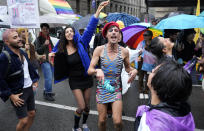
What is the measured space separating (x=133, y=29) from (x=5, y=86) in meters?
3.76

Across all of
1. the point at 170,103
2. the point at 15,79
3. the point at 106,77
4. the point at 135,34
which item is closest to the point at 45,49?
the point at 135,34

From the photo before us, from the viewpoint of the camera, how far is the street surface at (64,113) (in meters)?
4.06

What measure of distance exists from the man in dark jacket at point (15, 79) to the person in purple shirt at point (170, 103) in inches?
79.5

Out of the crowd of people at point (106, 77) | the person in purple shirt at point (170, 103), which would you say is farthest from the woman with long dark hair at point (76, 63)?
the person in purple shirt at point (170, 103)

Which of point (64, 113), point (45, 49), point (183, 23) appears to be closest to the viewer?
point (183, 23)

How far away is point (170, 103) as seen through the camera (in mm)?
1471

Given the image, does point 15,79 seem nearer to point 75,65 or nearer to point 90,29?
point 75,65

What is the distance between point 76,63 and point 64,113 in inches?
66.1

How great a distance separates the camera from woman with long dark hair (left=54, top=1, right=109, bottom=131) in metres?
3.51

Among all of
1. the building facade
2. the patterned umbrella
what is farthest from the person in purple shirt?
the building facade

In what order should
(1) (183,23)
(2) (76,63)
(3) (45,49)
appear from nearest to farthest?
(2) (76,63) < (1) (183,23) < (3) (45,49)

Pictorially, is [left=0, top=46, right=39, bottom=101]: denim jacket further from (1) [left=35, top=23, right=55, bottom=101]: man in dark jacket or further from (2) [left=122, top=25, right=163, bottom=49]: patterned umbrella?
(2) [left=122, top=25, right=163, bottom=49]: patterned umbrella

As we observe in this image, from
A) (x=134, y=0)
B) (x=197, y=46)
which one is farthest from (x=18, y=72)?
(x=134, y=0)

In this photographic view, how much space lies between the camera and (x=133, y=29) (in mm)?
5574
